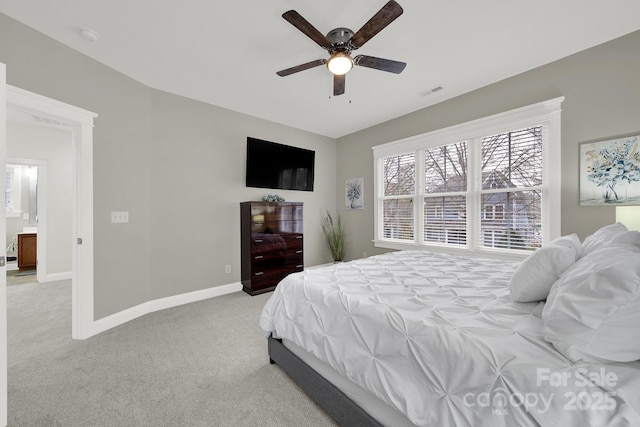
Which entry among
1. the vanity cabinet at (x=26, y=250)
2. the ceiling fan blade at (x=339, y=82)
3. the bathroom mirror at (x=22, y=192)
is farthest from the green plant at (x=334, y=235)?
the bathroom mirror at (x=22, y=192)

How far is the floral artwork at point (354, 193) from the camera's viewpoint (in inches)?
189

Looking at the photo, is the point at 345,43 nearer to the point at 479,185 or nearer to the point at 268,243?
the point at 479,185

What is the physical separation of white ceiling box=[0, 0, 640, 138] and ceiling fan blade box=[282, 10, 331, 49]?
8.9 inches

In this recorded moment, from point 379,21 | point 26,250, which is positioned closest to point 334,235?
point 379,21

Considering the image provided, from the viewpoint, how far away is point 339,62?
2.12 m

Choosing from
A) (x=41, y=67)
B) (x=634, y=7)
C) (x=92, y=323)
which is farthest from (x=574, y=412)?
(x=41, y=67)

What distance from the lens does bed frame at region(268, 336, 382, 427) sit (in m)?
1.25

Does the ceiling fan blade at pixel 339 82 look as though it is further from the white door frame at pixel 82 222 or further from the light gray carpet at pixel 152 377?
the light gray carpet at pixel 152 377

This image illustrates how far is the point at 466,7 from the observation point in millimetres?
1949

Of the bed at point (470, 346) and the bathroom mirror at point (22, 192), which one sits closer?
the bed at point (470, 346)

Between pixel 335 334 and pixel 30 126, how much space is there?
6.42 metres

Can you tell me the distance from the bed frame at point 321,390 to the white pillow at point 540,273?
0.97m

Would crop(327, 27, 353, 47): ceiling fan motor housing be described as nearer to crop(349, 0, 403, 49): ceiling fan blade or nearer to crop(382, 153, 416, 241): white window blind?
crop(349, 0, 403, 49): ceiling fan blade

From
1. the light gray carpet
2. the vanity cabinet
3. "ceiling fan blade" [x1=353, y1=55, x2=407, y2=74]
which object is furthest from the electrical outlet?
the vanity cabinet
